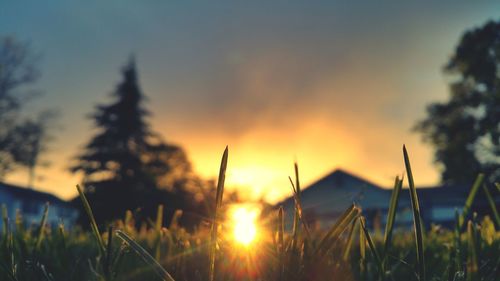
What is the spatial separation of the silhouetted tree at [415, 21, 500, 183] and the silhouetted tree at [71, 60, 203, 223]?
68.2 ft

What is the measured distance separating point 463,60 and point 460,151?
6.72 m

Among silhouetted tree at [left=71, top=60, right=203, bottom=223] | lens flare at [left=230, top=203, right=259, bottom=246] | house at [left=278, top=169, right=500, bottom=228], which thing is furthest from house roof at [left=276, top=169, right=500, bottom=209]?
lens flare at [left=230, top=203, right=259, bottom=246]

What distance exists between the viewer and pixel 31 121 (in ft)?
109

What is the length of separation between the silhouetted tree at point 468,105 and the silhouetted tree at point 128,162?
2080cm

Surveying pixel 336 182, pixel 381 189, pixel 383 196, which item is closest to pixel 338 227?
pixel 381 189

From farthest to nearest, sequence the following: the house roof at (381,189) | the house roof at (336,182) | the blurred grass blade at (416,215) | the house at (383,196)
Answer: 1. the house roof at (336,182)
2. the house roof at (381,189)
3. the house at (383,196)
4. the blurred grass blade at (416,215)

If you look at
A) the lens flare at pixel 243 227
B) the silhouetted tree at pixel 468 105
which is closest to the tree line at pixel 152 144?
the silhouetted tree at pixel 468 105

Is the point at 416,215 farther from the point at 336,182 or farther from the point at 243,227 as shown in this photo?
the point at 336,182

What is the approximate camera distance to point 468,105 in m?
30.8

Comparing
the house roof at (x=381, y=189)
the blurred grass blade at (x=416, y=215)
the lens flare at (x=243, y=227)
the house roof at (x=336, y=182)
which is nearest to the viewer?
the blurred grass blade at (x=416, y=215)

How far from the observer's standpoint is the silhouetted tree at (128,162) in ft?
117

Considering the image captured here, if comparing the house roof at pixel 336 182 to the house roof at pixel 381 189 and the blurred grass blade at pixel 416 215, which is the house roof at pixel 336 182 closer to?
the house roof at pixel 381 189

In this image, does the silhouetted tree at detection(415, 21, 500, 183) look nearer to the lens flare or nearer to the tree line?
the tree line

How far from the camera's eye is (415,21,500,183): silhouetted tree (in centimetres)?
2975
